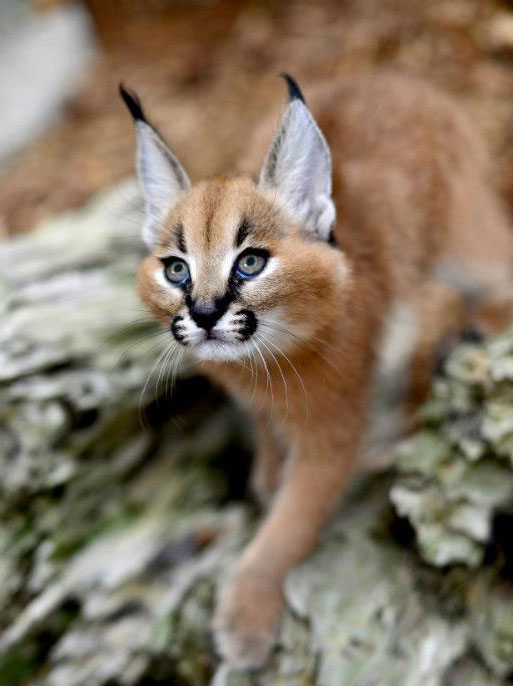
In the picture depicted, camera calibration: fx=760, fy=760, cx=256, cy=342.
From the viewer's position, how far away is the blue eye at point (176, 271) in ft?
8.33

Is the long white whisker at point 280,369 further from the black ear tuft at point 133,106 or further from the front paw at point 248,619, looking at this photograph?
the black ear tuft at point 133,106

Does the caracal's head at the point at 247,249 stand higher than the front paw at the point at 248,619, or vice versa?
the caracal's head at the point at 247,249

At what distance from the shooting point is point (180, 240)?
8.38 feet

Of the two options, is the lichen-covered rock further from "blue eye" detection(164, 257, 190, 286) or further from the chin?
"blue eye" detection(164, 257, 190, 286)

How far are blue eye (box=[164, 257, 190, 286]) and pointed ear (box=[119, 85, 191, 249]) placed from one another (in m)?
0.23

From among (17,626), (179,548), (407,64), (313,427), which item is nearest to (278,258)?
(313,427)

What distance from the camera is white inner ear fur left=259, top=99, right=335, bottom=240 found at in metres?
2.54

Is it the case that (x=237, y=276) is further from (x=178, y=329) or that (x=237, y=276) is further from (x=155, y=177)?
(x=155, y=177)

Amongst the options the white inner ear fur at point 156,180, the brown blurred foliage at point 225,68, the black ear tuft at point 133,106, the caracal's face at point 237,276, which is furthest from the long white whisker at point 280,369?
the brown blurred foliage at point 225,68

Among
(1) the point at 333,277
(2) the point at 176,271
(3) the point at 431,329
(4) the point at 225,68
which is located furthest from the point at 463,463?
(4) the point at 225,68

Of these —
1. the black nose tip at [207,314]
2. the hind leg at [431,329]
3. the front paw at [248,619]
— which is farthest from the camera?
the hind leg at [431,329]

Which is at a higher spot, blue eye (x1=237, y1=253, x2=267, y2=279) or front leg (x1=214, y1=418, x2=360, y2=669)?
blue eye (x1=237, y1=253, x2=267, y2=279)

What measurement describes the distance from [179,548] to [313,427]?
86cm

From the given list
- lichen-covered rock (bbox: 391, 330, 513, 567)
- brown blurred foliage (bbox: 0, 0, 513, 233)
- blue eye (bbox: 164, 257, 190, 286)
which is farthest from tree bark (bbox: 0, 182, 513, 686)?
brown blurred foliage (bbox: 0, 0, 513, 233)
